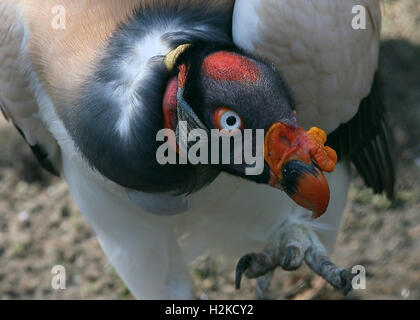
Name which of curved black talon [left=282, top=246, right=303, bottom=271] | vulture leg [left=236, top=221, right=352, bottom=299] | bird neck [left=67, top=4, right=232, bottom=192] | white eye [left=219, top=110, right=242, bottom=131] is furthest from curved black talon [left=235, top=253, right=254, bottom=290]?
white eye [left=219, top=110, right=242, bottom=131]

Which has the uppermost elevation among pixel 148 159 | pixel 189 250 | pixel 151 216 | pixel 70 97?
pixel 70 97

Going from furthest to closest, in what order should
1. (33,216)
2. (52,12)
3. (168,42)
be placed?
(33,216), (52,12), (168,42)

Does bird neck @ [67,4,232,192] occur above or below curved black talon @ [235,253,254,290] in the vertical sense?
above

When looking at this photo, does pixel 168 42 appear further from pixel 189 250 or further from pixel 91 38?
pixel 189 250

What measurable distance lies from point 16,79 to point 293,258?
138cm

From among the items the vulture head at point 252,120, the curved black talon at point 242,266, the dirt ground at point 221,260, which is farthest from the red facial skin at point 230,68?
the dirt ground at point 221,260

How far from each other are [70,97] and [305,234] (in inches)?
51.1

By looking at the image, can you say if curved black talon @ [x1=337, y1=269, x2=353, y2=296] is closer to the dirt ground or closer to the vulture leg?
the vulture leg

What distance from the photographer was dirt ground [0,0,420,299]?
13.6 feet

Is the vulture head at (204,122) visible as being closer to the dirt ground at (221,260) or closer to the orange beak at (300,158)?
the orange beak at (300,158)

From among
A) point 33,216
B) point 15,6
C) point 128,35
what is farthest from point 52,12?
point 33,216

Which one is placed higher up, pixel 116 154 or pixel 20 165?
pixel 116 154

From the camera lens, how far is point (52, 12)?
2.78 meters

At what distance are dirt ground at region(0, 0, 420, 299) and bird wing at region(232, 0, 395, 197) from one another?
1002mm
